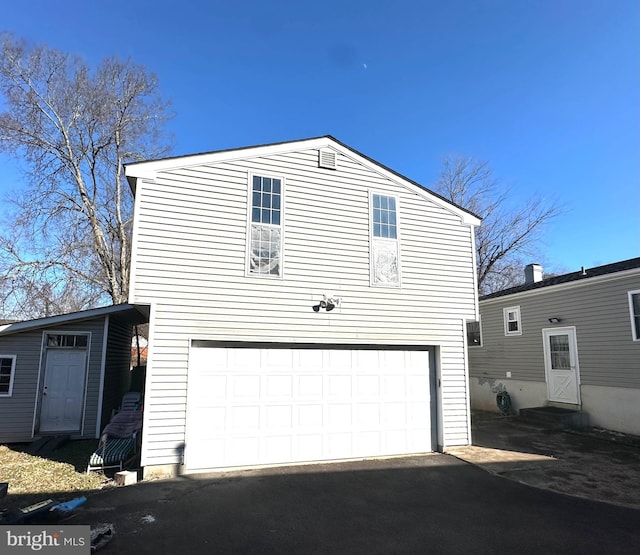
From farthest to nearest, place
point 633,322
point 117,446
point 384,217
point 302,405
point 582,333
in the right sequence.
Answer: point 582,333 < point 633,322 < point 384,217 < point 302,405 < point 117,446

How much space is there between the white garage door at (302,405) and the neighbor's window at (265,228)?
1.56 metres

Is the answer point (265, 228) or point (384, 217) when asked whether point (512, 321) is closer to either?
point (384, 217)

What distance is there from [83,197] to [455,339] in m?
16.9

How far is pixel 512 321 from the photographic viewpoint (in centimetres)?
1367

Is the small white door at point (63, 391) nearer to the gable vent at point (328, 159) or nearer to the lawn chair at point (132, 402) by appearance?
the lawn chair at point (132, 402)

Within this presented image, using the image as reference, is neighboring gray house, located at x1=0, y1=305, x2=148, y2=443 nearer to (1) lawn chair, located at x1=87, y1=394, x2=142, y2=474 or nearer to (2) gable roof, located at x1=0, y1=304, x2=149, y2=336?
(2) gable roof, located at x1=0, y1=304, x2=149, y2=336

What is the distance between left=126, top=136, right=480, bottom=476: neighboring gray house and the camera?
6777 millimetres

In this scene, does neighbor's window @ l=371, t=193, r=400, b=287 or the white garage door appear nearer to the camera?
the white garage door

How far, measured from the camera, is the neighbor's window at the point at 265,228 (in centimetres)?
742

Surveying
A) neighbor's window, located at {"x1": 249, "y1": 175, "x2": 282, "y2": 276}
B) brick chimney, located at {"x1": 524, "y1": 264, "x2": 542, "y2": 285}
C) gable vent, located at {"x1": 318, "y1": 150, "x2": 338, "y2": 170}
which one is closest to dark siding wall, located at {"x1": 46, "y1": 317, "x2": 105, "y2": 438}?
neighbor's window, located at {"x1": 249, "y1": 175, "x2": 282, "y2": 276}

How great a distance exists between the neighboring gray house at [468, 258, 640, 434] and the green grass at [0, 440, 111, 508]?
11437 millimetres

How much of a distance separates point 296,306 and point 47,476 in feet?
16.3

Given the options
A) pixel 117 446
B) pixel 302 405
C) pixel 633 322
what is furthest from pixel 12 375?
pixel 633 322

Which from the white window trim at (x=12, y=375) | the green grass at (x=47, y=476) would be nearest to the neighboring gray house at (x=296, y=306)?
the green grass at (x=47, y=476)
